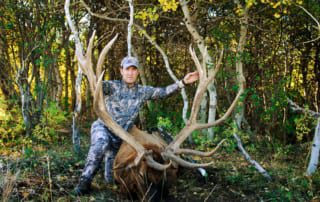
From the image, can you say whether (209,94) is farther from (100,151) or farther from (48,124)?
(100,151)

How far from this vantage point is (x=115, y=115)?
4992 millimetres

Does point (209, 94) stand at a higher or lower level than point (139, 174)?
higher

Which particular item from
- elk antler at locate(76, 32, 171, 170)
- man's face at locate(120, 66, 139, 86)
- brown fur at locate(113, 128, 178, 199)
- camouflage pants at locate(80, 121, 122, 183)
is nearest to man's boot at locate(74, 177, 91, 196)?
camouflage pants at locate(80, 121, 122, 183)

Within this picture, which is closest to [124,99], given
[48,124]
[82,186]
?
[82,186]

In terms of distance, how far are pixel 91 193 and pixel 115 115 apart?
3.06 ft

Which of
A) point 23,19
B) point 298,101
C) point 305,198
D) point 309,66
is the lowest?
point 305,198

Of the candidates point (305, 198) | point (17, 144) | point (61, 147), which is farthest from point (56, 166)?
point (305, 198)

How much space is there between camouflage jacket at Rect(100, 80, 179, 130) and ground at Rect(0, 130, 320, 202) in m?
0.80

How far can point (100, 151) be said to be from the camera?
464cm

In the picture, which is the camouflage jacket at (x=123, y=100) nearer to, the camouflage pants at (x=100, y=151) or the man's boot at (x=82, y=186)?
the camouflage pants at (x=100, y=151)

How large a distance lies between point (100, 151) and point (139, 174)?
2.28 feet

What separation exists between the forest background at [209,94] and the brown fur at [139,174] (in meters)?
0.39

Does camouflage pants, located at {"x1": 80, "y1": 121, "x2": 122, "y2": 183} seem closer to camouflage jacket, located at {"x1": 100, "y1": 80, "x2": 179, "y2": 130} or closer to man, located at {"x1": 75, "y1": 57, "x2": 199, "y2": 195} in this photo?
man, located at {"x1": 75, "y1": 57, "x2": 199, "y2": 195}

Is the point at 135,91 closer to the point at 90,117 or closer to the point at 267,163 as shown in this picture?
the point at 267,163
